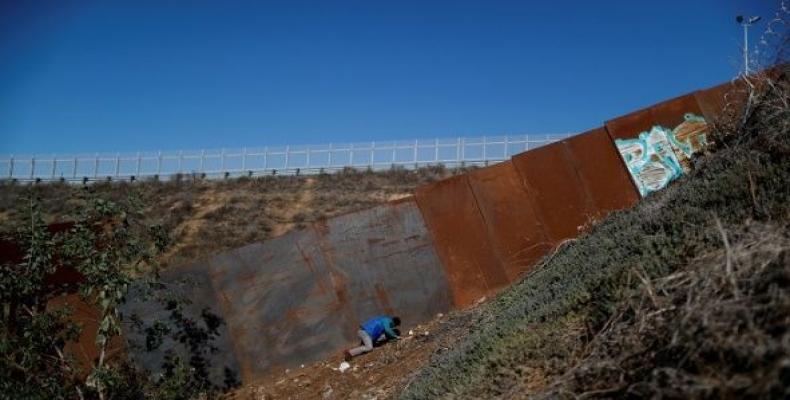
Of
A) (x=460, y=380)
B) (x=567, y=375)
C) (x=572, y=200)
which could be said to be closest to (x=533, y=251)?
(x=572, y=200)

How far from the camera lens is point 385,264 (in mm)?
8867

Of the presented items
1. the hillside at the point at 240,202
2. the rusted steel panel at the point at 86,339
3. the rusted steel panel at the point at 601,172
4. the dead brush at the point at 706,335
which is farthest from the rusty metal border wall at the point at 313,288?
the hillside at the point at 240,202

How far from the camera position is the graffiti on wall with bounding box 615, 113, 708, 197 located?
9.28 metres

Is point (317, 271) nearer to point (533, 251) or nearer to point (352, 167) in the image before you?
point (533, 251)

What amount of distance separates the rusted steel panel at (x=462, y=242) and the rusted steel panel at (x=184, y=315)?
11.0 ft

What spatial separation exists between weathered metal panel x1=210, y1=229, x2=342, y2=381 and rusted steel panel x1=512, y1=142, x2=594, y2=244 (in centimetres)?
334

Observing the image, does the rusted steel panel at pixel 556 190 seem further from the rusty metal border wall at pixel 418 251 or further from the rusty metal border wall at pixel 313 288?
the rusty metal border wall at pixel 313 288

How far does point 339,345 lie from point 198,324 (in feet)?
6.50

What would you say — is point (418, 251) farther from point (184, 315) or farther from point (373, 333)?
point (184, 315)

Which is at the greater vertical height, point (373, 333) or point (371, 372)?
point (373, 333)

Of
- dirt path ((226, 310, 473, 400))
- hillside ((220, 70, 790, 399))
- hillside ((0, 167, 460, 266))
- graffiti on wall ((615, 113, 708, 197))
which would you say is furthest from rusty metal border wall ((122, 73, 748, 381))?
hillside ((0, 167, 460, 266))

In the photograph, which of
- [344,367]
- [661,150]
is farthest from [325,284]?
[661,150]

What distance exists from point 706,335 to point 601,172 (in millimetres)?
6917

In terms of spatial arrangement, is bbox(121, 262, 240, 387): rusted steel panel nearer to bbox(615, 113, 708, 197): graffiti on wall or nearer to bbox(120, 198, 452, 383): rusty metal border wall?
bbox(120, 198, 452, 383): rusty metal border wall
